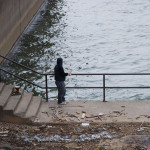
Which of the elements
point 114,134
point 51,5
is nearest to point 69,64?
point 114,134

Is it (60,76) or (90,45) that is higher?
(60,76)

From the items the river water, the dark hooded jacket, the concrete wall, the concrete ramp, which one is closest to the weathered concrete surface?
the concrete ramp

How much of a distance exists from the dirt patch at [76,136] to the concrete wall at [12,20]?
12.7 metres

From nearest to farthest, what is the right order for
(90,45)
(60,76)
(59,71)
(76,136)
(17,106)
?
1. (76,136)
2. (17,106)
3. (59,71)
4. (60,76)
5. (90,45)

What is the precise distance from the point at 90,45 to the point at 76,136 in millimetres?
17677

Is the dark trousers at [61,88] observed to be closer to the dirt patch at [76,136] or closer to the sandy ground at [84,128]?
the sandy ground at [84,128]

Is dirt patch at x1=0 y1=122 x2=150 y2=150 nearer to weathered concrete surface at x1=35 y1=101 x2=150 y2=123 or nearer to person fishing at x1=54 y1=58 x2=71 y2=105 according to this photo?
weathered concrete surface at x1=35 y1=101 x2=150 y2=123

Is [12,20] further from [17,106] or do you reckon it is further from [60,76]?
[17,106]

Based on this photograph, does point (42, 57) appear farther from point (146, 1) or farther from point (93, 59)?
point (146, 1)

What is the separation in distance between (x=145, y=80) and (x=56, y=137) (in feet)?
40.9

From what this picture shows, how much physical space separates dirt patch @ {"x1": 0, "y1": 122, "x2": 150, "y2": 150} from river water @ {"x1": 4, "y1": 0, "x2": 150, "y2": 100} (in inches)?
308

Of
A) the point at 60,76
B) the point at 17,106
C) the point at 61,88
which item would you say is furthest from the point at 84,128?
the point at 17,106

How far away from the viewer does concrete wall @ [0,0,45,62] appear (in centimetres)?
2391

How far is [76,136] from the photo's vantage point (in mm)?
10539
